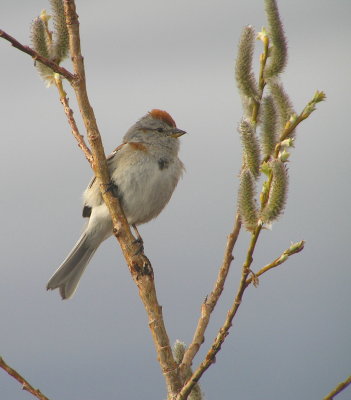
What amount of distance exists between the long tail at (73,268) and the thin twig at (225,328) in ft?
8.25

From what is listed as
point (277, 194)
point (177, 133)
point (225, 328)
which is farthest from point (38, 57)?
point (177, 133)

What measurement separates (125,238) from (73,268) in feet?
6.81

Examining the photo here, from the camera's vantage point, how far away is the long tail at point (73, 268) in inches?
165

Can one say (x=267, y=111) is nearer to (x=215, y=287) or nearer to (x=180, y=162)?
(x=215, y=287)

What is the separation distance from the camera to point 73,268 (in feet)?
14.5

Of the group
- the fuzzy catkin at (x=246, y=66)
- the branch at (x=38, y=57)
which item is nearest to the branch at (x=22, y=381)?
the branch at (x=38, y=57)

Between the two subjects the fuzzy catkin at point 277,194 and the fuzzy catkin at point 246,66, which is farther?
the fuzzy catkin at point 246,66

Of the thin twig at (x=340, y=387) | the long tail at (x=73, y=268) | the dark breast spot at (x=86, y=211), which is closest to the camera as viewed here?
the thin twig at (x=340, y=387)

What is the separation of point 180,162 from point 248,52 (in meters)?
2.63

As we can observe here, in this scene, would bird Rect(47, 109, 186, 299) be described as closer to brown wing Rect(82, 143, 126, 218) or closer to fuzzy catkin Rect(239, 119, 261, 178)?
brown wing Rect(82, 143, 126, 218)

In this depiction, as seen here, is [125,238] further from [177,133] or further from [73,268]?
[177,133]

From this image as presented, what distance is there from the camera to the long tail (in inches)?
165

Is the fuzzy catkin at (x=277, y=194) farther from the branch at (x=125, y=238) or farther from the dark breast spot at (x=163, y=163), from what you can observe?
the dark breast spot at (x=163, y=163)

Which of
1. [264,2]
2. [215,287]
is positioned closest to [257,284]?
[215,287]
